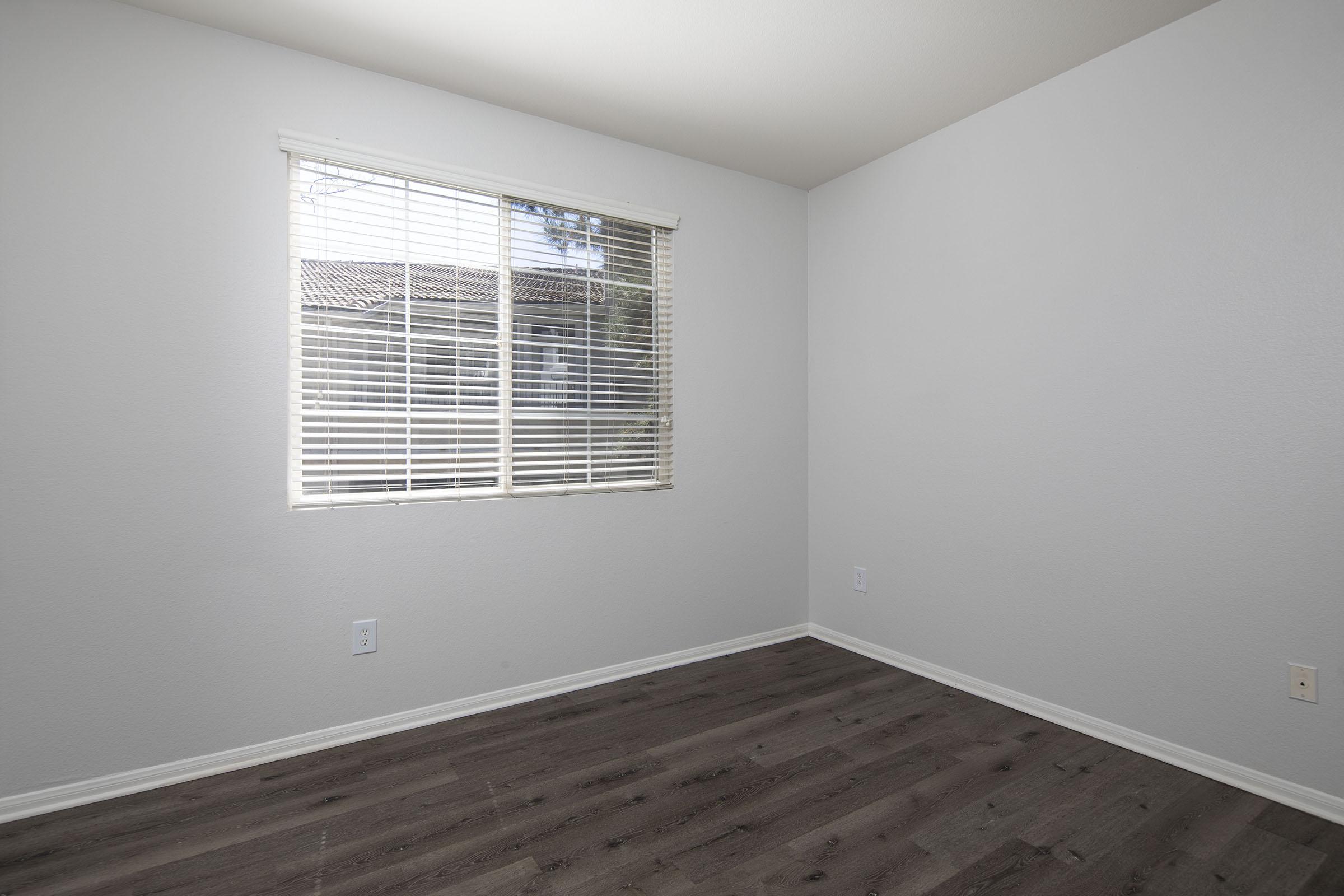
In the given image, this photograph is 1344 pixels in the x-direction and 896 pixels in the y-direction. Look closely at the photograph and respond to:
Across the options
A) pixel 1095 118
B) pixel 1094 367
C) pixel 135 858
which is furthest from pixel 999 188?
pixel 135 858

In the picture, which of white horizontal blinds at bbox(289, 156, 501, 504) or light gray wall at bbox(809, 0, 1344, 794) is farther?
white horizontal blinds at bbox(289, 156, 501, 504)

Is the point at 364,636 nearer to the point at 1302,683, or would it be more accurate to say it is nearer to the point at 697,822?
the point at 697,822

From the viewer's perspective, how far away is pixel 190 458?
2.32 meters

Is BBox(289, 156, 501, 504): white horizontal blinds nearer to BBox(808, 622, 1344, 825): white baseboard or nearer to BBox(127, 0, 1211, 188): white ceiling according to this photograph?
BBox(127, 0, 1211, 188): white ceiling

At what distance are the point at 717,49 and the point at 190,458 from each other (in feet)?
7.78

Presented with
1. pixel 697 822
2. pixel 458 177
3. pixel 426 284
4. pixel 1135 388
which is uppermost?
pixel 458 177

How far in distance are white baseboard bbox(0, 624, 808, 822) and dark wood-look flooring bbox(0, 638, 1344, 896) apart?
0.16ft

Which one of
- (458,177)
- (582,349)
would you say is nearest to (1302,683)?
(582,349)

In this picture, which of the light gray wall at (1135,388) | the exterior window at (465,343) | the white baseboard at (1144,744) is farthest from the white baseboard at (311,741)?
the light gray wall at (1135,388)

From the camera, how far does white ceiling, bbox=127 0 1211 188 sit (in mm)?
2260

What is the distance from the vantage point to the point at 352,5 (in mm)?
2229

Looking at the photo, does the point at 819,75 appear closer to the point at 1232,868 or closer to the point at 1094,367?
the point at 1094,367

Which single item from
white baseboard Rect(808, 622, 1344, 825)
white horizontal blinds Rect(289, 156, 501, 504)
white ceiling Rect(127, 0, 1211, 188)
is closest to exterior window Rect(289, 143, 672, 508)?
white horizontal blinds Rect(289, 156, 501, 504)

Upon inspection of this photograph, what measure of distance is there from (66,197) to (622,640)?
2646mm
